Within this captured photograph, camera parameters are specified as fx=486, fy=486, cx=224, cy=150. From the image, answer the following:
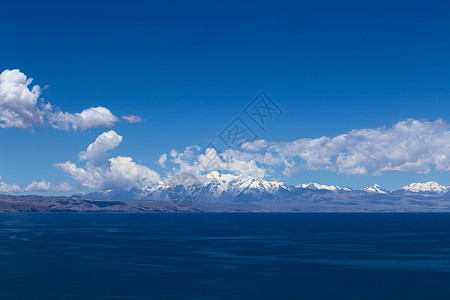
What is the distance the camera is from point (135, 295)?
77.8 m

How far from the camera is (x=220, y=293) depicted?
7969 cm

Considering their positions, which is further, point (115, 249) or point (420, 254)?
point (115, 249)

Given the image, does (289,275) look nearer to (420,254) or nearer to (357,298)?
(357,298)

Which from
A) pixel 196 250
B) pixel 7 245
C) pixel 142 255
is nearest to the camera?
pixel 142 255

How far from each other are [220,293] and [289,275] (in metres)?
21.4

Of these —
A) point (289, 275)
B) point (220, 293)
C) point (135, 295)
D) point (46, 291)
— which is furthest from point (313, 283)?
Answer: point (46, 291)

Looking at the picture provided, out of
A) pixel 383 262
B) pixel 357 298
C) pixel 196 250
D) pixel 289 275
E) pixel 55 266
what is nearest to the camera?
pixel 357 298

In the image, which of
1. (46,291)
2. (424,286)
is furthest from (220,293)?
(424,286)

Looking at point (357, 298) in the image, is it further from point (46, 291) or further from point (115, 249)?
point (115, 249)

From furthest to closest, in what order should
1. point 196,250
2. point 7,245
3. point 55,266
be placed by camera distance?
point 7,245 < point 196,250 < point 55,266

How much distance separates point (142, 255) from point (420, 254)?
76130mm

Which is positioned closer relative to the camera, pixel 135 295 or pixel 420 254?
pixel 135 295

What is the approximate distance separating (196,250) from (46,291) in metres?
68.8

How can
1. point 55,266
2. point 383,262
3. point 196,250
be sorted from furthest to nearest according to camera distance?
point 196,250 → point 383,262 → point 55,266
